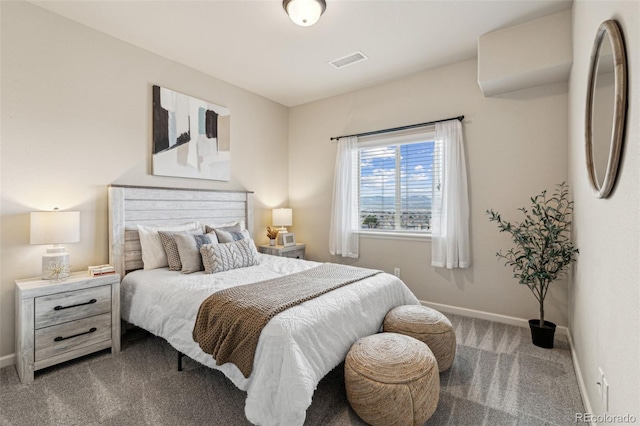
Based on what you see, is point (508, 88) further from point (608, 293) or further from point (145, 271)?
point (145, 271)

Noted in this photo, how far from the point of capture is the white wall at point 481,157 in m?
2.92

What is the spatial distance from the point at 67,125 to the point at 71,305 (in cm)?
152

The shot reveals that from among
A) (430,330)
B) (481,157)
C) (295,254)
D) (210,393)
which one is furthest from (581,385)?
(295,254)

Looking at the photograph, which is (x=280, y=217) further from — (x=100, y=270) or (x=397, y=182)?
(x=100, y=270)

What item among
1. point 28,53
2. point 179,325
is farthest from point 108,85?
point 179,325

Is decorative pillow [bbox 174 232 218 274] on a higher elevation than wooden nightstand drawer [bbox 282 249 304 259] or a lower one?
higher

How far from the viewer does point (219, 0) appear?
2.39 metres

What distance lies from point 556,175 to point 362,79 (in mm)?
2347

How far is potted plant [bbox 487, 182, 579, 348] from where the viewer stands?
8.43 ft

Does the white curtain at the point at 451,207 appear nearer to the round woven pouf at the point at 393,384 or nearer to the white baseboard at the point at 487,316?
the white baseboard at the point at 487,316

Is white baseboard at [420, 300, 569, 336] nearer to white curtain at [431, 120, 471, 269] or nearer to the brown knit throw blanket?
white curtain at [431, 120, 471, 269]

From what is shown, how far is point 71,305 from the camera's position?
2311mm

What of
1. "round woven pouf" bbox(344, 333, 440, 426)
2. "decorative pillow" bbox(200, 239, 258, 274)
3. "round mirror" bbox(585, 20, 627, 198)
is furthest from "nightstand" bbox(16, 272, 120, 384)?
"round mirror" bbox(585, 20, 627, 198)

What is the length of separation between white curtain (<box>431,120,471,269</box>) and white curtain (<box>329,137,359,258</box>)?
108 cm
